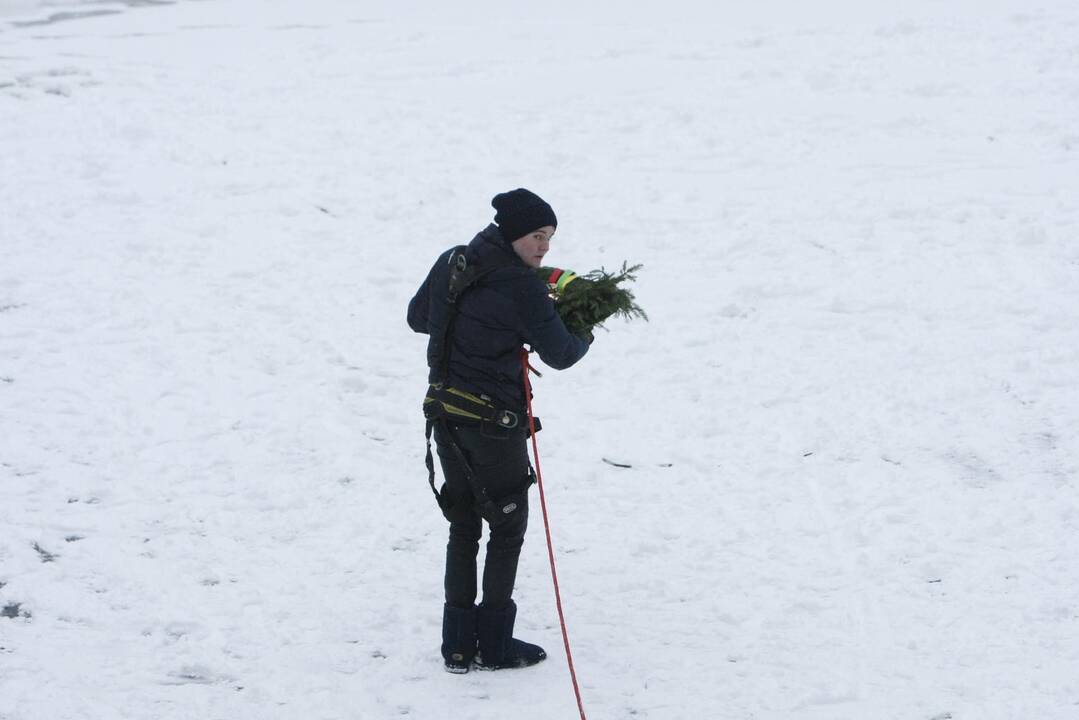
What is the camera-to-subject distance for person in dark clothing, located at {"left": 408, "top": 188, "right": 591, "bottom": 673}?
5387mm

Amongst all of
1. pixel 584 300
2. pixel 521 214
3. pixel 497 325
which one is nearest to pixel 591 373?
pixel 584 300

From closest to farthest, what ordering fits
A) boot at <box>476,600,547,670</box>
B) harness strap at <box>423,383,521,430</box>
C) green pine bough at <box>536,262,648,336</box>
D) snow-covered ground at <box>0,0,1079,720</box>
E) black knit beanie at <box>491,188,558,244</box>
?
black knit beanie at <box>491,188,558,244</box>
harness strap at <box>423,383,521,430</box>
green pine bough at <box>536,262,648,336</box>
boot at <box>476,600,547,670</box>
snow-covered ground at <box>0,0,1079,720</box>

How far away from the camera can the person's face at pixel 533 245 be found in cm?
540

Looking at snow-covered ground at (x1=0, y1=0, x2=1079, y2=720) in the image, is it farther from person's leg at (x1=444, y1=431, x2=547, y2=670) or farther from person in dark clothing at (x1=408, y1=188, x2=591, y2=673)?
person in dark clothing at (x1=408, y1=188, x2=591, y2=673)

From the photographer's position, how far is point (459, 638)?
5.84 m

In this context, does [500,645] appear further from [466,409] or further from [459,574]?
[466,409]

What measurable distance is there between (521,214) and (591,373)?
4477 mm

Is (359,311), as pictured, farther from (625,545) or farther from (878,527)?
(878,527)

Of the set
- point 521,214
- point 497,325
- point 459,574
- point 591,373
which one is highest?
point 521,214

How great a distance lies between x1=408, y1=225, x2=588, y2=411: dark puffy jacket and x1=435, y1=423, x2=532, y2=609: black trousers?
0.22m

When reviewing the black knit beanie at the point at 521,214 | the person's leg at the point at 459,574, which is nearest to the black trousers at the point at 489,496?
the person's leg at the point at 459,574

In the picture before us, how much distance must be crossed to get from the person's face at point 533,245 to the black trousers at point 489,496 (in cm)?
86

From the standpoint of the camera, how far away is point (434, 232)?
12.1m

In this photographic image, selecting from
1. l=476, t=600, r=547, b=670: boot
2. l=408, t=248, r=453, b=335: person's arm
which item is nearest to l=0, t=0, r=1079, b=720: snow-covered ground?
l=476, t=600, r=547, b=670: boot
